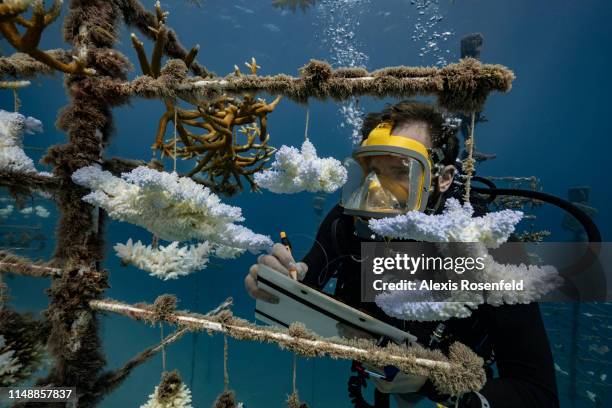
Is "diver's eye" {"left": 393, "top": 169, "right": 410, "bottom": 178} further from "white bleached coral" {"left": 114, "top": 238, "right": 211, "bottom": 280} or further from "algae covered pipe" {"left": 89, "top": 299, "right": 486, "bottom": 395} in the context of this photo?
"white bleached coral" {"left": 114, "top": 238, "right": 211, "bottom": 280}

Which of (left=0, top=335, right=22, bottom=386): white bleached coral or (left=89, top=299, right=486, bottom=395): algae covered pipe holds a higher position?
(left=89, top=299, right=486, bottom=395): algae covered pipe

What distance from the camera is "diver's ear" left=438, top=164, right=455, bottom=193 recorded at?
251 cm

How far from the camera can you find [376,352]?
1418mm

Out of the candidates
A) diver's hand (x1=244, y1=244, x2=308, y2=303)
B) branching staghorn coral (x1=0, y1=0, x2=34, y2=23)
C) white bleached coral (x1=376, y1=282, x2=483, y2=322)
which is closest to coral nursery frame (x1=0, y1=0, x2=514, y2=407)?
branching staghorn coral (x1=0, y1=0, x2=34, y2=23)

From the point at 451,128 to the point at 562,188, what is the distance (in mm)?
94467

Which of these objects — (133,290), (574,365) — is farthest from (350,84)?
(133,290)

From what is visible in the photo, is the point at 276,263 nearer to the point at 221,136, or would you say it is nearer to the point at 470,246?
the point at 470,246

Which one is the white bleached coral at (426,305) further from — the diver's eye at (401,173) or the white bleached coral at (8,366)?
the white bleached coral at (8,366)

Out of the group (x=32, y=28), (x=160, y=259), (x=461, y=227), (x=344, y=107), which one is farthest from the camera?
(x=344, y=107)

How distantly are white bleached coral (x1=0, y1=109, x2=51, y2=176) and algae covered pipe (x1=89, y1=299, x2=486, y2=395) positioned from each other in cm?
167

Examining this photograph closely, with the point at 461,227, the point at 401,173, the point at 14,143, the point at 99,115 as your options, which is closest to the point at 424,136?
the point at 401,173

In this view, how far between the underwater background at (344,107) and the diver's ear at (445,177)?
6.52ft

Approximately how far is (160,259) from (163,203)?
0.44 m

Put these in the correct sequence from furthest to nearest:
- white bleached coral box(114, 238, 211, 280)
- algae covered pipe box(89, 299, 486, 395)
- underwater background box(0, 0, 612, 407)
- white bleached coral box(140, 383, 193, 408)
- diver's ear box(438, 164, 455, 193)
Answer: underwater background box(0, 0, 612, 407) < diver's ear box(438, 164, 455, 193) < white bleached coral box(114, 238, 211, 280) < white bleached coral box(140, 383, 193, 408) < algae covered pipe box(89, 299, 486, 395)
